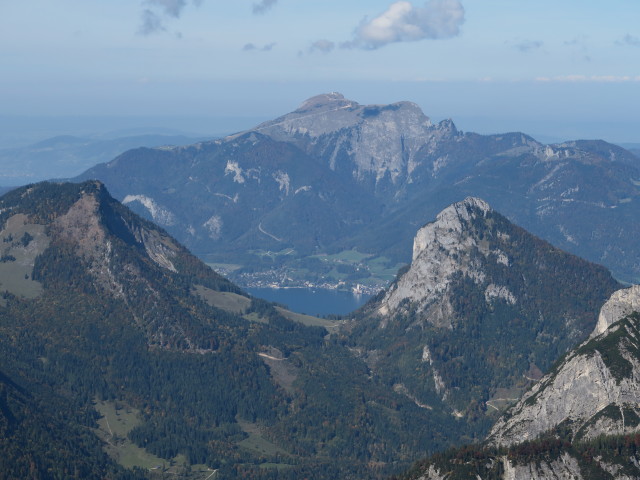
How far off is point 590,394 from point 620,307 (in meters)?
35.9

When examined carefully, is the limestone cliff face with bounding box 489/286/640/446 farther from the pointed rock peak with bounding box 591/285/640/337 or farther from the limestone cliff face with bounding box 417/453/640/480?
the limestone cliff face with bounding box 417/453/640/480

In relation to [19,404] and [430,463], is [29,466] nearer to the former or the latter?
[19,404]

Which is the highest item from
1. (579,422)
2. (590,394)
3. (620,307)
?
(620,307)

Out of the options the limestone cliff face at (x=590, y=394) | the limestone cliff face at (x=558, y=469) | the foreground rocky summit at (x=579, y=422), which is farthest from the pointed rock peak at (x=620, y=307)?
the limestone cliff face at (x=558, y=469)

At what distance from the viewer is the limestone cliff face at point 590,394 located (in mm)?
153875

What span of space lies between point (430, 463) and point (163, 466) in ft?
245

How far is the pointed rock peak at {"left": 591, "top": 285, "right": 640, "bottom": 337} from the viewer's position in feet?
632

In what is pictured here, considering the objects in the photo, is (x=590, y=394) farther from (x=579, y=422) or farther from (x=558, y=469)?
(x=558, y=469)

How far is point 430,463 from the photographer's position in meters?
138

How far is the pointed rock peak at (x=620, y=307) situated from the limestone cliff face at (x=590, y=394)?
14.6 meters

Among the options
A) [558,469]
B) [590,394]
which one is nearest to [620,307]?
[590,394]

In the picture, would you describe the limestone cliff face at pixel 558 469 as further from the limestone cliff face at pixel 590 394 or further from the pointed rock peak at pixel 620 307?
the pointed rock peak at pixel 620 307

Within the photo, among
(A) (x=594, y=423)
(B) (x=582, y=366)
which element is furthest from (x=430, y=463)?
(B) (x=582, y=366)

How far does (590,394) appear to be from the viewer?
16388 centimetres
